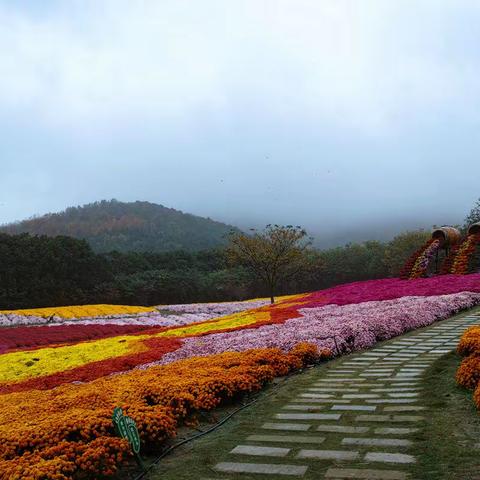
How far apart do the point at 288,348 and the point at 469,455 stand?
6.02m

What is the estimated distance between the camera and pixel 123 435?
5465 mm

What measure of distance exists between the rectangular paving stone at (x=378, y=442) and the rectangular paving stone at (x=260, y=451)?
65 cm

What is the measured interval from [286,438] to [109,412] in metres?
2.00

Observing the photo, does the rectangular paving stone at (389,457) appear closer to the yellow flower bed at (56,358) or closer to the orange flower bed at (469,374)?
the orange flower bed at (469,374)

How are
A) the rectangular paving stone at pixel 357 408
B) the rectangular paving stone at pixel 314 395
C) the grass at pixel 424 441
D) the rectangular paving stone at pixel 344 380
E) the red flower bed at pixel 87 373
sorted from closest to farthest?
the grass at pixel 424 441 → the rectangular paving stone at pixel 357 408 → the rectangular paving stone at pixel 314 395 → the rectangular paving stone at pixel 344 380 → the red flower bed at pixel 87 373

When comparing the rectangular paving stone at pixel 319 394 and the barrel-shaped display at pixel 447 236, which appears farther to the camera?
the barrel-shaped display at pixel 447 236

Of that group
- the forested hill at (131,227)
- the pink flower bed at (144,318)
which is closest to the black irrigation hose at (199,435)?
the pink flower bed at (144,318)

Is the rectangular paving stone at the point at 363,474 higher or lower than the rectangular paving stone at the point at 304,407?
lower

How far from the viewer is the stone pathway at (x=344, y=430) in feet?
16.3

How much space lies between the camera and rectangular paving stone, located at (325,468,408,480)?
460 centimetres

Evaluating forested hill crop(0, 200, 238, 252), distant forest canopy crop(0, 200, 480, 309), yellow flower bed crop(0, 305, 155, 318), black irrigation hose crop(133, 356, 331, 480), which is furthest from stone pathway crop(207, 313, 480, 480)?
forested hill crop(0, 200, 238, 252)

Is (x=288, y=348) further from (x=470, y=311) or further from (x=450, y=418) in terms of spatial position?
(x=470, y=311)

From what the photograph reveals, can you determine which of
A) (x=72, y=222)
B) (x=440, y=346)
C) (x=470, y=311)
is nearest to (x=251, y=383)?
(x=440, y=346)

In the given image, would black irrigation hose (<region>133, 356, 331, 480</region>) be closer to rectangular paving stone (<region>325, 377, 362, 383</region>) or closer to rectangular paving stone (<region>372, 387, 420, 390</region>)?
rectangular paving stone (<region>325, 377, 362, 383</region>)
